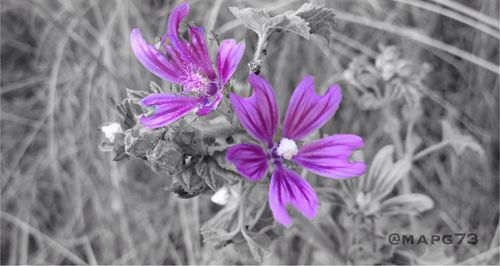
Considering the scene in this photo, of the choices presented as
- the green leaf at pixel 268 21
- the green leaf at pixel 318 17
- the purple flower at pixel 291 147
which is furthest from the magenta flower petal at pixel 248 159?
the green leaf at pixel 318 17

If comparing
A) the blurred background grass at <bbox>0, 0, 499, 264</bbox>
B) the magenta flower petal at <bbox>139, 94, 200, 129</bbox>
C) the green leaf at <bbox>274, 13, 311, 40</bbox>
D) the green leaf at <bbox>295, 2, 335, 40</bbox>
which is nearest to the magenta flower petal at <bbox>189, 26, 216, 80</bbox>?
the magenta flower petal at <bbox>139, 94, 200, 129</bbox>

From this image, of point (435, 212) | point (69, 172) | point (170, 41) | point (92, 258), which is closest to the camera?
point (170, 41)

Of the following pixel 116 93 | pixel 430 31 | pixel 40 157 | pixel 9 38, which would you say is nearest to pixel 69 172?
pixel 40 157

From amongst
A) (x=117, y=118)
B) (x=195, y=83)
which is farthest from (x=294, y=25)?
(x=117, y=118)

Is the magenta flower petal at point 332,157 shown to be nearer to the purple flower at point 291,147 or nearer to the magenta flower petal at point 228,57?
the purple flower at point 291,147

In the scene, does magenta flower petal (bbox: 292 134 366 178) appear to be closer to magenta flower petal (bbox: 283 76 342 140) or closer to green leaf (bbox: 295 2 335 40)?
magenta flower petal (bbox: 283 76 342 140)

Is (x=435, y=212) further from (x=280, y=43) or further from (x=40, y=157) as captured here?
(x=40, y=157)

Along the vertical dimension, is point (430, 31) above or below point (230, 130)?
above
